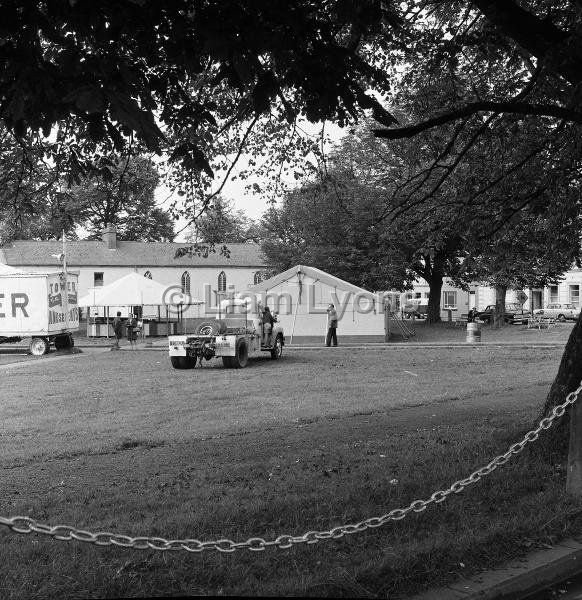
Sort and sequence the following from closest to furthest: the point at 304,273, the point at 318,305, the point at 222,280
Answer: the point at 304,273 → the point at 318,305 → the point at 222,280

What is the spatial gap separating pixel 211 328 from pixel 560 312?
46490 millimetres

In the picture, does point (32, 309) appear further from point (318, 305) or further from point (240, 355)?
point (318, 305)

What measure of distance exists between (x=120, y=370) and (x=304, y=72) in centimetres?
1743

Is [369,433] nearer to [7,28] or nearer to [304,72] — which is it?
[304,72]

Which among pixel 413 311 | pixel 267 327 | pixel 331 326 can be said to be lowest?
pixel 331 326

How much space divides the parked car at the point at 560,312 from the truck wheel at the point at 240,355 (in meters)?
39.9

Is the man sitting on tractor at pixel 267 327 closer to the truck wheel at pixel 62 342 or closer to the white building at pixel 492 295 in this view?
the truck wheel at pixel 62 342

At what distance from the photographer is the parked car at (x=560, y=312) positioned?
58.4 metres

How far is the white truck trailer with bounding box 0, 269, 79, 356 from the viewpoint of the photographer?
30.1 metres

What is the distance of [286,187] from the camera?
11.4 m

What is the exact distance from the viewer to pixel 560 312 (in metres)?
60.9

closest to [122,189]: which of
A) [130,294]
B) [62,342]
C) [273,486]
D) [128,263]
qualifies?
[273,486]

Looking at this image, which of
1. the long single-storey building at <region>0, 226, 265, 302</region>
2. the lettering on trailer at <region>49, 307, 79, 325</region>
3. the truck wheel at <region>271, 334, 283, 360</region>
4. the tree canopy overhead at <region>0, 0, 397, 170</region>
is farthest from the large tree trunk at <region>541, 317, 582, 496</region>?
the long single-storey building at <region>0, 226, 265, 302</region>

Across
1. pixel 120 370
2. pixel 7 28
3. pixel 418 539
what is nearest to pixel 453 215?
pixel 418 539
